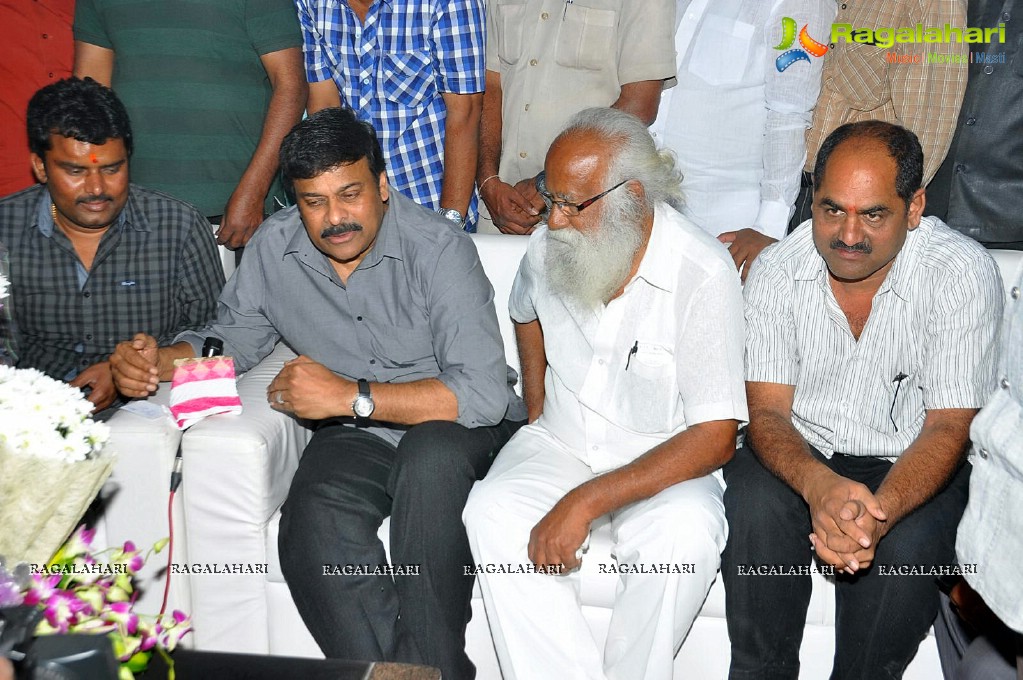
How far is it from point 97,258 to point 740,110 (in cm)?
204

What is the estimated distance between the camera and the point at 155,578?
257 cm

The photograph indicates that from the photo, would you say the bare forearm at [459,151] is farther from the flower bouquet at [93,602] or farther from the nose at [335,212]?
the flower bouquet at [93,602]

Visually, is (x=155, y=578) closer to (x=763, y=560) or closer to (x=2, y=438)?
(x=2, y=438)

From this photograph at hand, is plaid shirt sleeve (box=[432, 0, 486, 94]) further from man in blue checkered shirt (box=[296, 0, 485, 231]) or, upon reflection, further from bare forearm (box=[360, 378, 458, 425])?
bare forearm (box=[360, 378, 458, 425])

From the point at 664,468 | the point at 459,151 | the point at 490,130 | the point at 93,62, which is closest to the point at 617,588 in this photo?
the point at 664,468

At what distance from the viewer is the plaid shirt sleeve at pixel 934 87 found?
301 cm

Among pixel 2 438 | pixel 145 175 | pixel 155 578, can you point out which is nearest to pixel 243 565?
pixel 155 578

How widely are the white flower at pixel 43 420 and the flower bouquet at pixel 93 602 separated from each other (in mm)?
159

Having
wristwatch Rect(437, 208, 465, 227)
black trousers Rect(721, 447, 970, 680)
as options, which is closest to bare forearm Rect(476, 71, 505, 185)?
A: wristwatch Rect(437, 208, 465, 227)

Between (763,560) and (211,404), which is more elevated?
(211,404)

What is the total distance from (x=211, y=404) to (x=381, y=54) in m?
1.35

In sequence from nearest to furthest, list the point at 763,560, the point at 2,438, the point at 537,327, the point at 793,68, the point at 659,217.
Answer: the point at 2,438 < the point at 763,560 < the point at 659,217 < the point at 537,327 < the point at 793,68

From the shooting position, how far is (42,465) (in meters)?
1.36

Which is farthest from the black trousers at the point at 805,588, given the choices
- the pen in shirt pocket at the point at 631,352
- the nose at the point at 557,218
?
the nose at the point at 557,218
